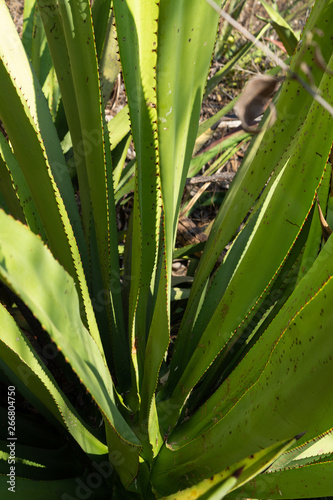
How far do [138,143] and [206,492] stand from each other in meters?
0.41

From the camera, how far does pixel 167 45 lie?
51cm

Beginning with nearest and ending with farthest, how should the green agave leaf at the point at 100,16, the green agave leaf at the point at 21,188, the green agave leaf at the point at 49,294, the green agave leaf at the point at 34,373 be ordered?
the green agave leaf at the point at 49,294 → the green agave leaf at the point at 34,373 → the green agave leaf at the point at 21,188 → the green agave leaf at the point at 100,16

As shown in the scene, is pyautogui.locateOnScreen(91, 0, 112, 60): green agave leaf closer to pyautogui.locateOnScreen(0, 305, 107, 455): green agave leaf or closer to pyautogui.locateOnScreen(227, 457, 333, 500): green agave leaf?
pyautogui.locateOnScreen(0, 305, 107, 455): green agave leaf

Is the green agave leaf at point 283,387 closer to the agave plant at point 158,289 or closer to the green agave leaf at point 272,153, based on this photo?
the agave plant at point 158,289

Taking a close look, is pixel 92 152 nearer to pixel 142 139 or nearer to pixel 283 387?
pixel 142 139

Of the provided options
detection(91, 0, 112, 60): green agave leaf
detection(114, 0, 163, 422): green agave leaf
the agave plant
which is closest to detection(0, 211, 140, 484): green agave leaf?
the agave plant

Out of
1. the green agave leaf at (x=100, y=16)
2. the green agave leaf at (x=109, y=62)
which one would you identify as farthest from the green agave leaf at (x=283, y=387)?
the green agave leaf at (x=109, y=62)

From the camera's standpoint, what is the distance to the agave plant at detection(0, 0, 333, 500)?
0.45 meters

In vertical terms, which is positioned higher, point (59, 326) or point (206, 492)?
point (59, 326)

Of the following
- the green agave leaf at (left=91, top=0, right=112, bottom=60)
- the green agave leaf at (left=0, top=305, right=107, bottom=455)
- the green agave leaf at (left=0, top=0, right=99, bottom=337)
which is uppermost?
the green agave leaf at (left=91, top=0, right=112, bottom=60)

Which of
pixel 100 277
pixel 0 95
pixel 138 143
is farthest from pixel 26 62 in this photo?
pixel 100 277

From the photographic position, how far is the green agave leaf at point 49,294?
0.38 metres

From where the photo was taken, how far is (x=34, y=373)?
615 mm

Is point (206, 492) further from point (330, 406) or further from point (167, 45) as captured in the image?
point (167, 45)
